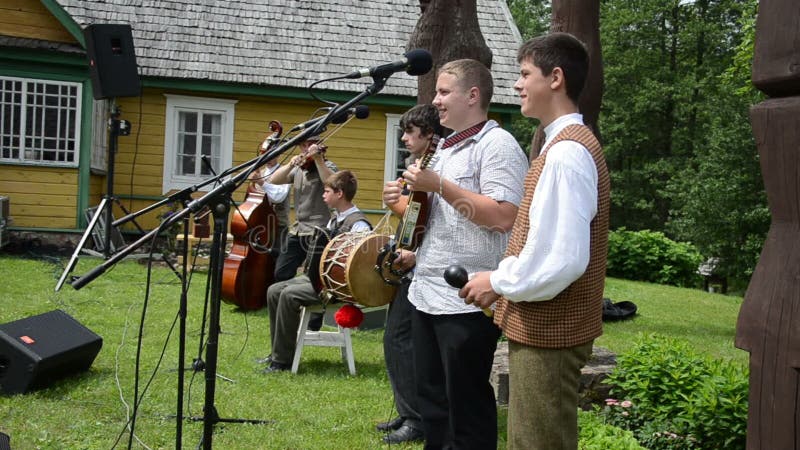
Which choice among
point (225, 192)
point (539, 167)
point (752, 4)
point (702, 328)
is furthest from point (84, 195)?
point (752, 4)

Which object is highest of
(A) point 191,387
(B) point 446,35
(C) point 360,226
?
(B) point 446,35

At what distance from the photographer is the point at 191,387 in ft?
19.0

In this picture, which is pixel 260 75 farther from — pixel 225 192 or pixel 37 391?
pixel 225 192

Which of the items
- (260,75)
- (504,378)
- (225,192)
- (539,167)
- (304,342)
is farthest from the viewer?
(260,75)

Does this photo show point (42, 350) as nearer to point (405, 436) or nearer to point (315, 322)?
point (405, 436)

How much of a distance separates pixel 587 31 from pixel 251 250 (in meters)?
3.77

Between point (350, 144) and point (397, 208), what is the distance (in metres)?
11.6

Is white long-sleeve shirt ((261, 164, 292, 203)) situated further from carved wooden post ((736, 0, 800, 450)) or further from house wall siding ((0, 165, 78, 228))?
house wall siding ((0, 165, 78, 228))

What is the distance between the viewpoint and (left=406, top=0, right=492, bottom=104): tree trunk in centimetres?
738

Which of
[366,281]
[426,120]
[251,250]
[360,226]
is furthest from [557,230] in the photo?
[251,250]

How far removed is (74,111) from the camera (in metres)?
13.5

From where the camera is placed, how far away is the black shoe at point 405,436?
4.75 metres

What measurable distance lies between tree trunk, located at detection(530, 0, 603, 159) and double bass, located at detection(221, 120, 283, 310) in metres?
2.68

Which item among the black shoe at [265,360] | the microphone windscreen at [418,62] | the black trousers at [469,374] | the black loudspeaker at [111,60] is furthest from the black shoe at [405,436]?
the black loudspeaker at [111,60]
